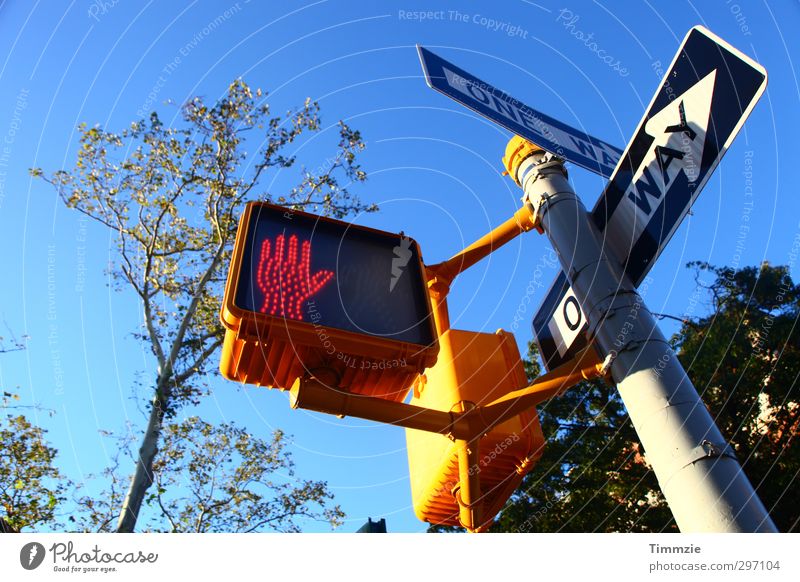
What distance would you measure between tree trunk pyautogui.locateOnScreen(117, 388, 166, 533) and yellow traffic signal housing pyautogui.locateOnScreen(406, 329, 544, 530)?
22.5ft

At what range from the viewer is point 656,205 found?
2.71m

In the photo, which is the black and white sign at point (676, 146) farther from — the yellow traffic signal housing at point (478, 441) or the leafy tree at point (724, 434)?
the leafy tree at point (724, 434)

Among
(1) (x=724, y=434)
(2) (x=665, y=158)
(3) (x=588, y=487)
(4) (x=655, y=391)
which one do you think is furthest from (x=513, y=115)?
(1) (x=724, y=434)

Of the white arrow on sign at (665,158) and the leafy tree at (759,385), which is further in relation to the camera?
the leafy tree at (759,385)

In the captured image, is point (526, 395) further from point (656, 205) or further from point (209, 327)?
point (209, 327)

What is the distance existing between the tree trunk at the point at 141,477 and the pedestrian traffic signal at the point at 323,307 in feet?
23.4

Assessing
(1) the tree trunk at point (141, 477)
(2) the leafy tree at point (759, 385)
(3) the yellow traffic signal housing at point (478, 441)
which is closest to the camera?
(3) the yellow traffic signal housing at point (478, 441)

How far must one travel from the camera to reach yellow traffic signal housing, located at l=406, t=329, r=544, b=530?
3084 millimetres

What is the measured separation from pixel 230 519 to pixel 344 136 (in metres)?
8.23

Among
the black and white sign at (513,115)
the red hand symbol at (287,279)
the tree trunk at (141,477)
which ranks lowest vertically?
the red hand symbol at (287,279)

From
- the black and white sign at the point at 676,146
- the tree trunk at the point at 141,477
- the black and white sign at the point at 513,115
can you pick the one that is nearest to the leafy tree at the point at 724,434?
the tree trunk at the point at 141,477

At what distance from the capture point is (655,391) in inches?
91.7

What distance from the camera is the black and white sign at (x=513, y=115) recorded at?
3.24 metres
